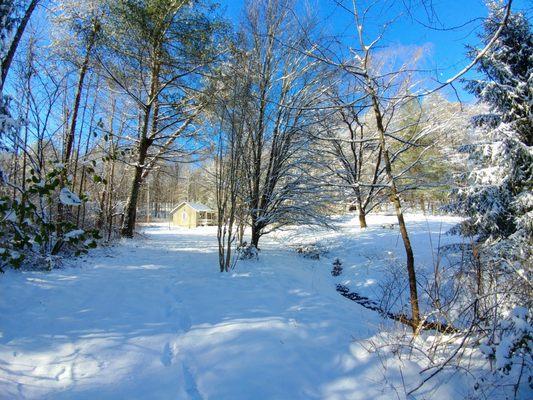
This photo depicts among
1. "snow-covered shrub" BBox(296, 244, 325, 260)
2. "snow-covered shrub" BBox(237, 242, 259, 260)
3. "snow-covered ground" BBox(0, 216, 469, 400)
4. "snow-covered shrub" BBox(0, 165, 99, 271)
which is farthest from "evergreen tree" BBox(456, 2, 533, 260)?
"snow-covered shrub" BBox(0, 165, 99, 271)

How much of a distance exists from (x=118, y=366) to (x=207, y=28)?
8.62 metres

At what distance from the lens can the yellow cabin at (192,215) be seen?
95.5 ft

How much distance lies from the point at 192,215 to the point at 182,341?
90.2ft

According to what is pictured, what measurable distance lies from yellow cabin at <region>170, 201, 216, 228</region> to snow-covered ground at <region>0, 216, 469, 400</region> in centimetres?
2448

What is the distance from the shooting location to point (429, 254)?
7426 millimetres

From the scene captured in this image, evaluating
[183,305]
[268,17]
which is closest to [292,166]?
[268,17]

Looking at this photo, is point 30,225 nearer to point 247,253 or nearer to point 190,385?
point 190,385

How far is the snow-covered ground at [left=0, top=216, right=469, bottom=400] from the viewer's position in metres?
2.07

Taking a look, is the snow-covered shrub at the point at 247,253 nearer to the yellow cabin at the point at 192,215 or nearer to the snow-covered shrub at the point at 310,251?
the snow-covered shrub at the point at 310,251

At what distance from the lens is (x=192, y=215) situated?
29328mm

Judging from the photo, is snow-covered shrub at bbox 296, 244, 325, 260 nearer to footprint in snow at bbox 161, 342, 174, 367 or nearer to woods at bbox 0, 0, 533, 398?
woods at bbox 0, 0, 533, 398

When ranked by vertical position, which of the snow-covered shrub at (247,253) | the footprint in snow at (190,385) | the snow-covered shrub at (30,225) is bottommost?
the footprint in snow at (190,385)

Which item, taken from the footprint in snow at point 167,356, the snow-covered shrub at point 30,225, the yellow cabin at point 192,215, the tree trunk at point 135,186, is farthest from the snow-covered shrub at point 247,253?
the yellow cabin at point 192,215

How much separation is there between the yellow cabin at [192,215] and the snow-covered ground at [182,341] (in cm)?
2448
